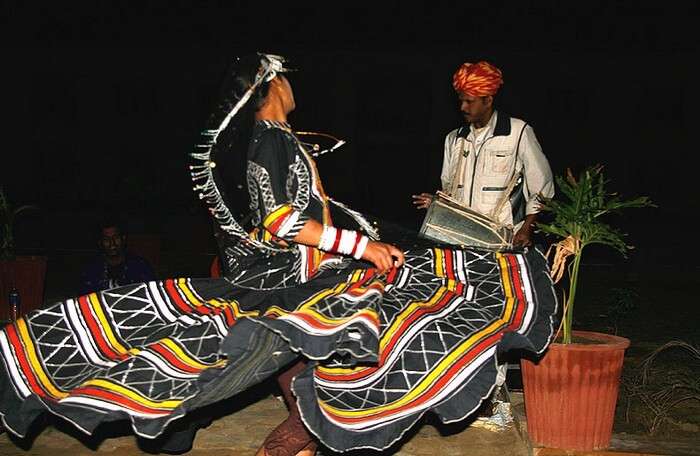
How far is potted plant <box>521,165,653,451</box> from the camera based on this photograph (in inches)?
200

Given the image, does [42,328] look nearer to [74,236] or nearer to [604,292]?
[604,292]

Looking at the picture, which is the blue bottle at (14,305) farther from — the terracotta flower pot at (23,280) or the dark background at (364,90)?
the dark background at (364,90)

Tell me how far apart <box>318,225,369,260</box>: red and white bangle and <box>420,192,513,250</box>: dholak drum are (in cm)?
126

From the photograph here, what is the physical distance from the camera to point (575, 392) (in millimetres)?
5121

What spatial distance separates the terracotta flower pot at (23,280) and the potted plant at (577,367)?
5904 millimetres

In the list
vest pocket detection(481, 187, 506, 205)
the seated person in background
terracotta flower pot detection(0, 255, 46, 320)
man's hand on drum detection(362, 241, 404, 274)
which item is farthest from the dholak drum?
terracotta flower pot detection(0, 255, 46, 320)

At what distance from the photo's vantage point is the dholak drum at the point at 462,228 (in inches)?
206

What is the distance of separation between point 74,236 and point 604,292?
455 inches

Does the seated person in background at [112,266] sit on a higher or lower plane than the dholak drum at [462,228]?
lower

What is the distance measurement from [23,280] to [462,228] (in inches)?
228

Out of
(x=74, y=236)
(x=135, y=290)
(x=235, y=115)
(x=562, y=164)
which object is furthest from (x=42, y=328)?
(x=562, y=164)

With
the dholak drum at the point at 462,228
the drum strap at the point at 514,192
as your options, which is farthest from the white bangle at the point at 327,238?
the drum strap at the point at 514,192

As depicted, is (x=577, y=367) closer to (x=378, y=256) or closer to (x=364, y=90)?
(x=378, y=256)

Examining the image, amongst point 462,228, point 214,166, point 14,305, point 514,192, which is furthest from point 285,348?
point 14,305
